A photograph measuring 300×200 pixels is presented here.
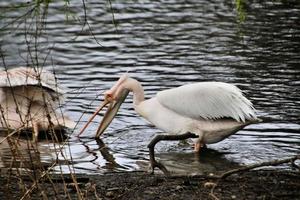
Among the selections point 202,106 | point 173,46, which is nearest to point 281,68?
point 173,46

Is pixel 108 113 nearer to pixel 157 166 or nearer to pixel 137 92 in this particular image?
pixel 137 92

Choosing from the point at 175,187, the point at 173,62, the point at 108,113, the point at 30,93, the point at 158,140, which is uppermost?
the point at 158,140

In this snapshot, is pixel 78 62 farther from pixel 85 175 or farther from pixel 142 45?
pixel 85 175

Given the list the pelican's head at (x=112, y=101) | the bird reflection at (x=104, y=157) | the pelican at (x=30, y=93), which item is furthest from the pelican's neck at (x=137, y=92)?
the pelican at (x=30, y=93)

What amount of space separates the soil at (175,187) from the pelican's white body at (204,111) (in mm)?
1148

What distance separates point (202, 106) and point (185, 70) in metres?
3.29

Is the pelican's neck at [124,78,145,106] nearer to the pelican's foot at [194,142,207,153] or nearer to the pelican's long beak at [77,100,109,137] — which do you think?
the pelican's long beak at [77,100,109,137]

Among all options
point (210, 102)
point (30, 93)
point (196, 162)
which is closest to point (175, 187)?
point (196, 162)

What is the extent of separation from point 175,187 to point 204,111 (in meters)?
1.88

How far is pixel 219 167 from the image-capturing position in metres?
8.05

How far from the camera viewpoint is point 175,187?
6660 millimetres

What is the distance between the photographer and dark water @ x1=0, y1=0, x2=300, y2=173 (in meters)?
8.45

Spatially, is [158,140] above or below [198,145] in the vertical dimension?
above

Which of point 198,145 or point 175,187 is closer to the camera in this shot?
point 175,187
